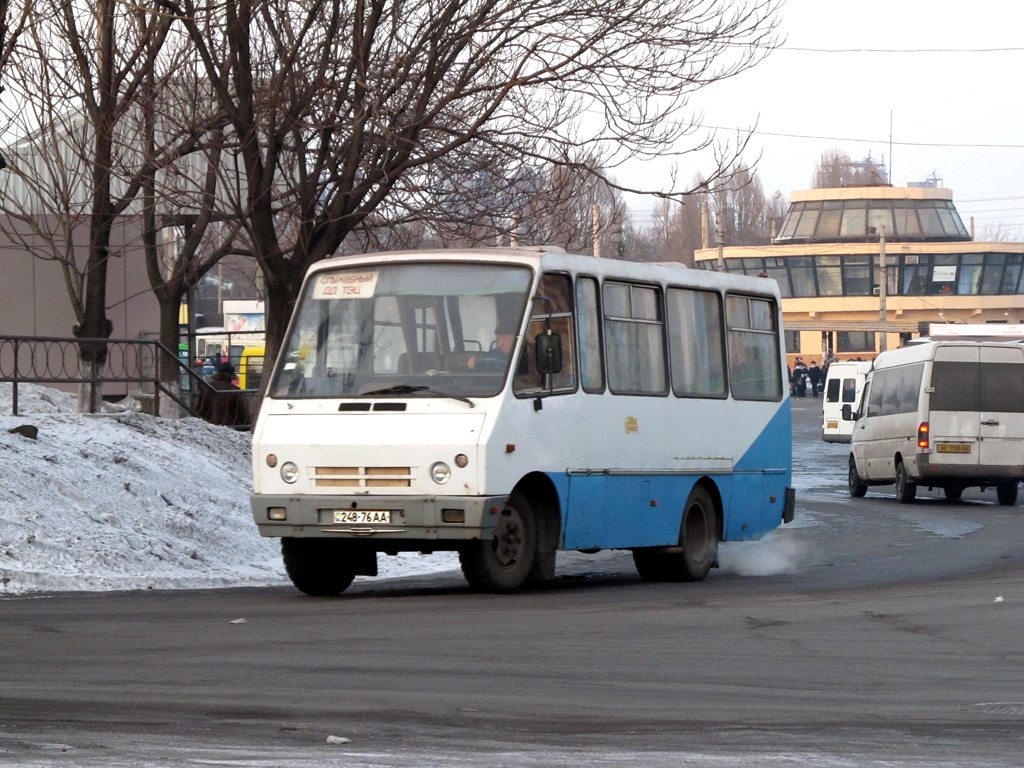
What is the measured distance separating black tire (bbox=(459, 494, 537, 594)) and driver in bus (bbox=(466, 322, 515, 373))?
942 mm

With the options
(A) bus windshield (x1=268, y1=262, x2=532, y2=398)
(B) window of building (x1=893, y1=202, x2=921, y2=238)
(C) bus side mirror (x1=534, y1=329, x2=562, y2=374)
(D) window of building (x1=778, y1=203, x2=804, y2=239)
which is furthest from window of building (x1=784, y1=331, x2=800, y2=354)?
(C) bus side mirror (x1=534, y1=329, x2=562, y2=374)

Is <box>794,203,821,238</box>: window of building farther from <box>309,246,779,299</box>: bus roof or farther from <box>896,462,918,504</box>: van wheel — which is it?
<box>309,246,779,299</box>: bus roof

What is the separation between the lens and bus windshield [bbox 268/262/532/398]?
12016 mm

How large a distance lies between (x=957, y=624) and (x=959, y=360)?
17.0 meters

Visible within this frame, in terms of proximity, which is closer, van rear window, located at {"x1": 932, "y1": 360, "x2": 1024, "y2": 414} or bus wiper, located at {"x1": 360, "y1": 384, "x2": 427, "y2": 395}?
bus wiper, located at {"x1": 360, "y1": 384, "x2": 427, "y2": 395}

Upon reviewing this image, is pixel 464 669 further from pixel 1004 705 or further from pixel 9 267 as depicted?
pixel 9 267

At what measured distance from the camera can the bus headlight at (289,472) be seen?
12008 millimetres

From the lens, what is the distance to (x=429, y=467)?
11.7m

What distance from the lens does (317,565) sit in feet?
41.4

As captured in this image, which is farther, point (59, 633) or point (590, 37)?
point (590, 37)

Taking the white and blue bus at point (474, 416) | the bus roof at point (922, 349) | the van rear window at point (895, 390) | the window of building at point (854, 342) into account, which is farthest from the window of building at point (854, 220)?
the white and blue bus at point (474, 416)

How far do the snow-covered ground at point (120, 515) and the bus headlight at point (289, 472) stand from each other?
6.87 feet

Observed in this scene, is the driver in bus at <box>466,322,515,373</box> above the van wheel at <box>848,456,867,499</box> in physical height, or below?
above

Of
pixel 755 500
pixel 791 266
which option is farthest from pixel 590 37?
pixel 791 266
